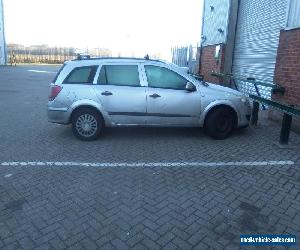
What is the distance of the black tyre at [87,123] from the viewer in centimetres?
679

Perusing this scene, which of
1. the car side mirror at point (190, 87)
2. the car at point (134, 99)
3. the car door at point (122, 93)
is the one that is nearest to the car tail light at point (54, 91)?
the car at point (134, 99)

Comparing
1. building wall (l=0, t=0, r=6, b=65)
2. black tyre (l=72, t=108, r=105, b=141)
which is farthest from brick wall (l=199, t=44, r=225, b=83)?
building wall (l=0, t=0, r=6, b=65)

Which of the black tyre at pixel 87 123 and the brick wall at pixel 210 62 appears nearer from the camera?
the black tyre at pixel 87 123

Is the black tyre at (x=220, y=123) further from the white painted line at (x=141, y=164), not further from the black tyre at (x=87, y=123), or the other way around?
the black tyre at (x=87, y=123)

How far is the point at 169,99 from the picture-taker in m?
6.75

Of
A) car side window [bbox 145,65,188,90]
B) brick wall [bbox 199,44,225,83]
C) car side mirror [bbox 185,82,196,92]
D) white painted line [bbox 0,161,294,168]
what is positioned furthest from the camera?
brick wall [bbox 199,44,225,83]

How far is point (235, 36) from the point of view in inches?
517

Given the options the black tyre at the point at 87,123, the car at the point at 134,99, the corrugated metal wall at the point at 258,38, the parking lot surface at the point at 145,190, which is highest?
the corrugated metal wall at the point at 258,38

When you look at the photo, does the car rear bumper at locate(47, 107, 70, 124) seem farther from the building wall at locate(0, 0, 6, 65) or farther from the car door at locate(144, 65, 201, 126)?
the building wall at locate(0, 0, 6, 65)

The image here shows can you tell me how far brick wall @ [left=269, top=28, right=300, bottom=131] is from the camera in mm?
7520

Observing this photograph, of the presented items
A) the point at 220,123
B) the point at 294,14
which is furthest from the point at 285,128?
the point at 294,14

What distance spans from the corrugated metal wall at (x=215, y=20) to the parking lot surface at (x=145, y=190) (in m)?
7.49

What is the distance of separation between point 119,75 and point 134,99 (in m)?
0.62

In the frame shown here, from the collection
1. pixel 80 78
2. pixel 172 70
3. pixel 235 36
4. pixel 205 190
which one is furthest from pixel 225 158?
pixel 235 36
